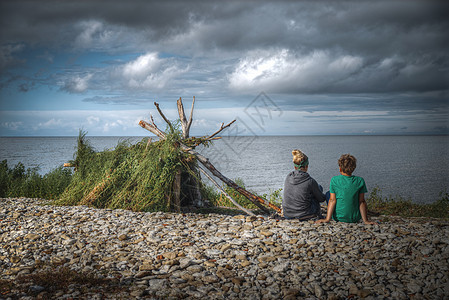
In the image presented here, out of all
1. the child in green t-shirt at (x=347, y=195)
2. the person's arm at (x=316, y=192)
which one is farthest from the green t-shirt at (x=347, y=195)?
the person's arm at (x=316, y=192)

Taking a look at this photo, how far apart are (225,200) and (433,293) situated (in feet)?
28.1

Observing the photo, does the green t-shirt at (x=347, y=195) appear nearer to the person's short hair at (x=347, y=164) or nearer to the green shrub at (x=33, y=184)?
the person's short hair at (x=347, y=164)

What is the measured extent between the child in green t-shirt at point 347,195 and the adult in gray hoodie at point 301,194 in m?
0.55

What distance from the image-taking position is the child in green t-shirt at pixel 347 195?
6703 mm

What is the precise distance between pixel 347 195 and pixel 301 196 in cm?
108

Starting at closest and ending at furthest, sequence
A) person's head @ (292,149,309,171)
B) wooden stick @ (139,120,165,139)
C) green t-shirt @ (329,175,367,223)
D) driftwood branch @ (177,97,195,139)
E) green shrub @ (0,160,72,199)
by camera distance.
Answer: green t-shirt @ (329,175,367,223)
person's head @ (292,149,309,171)
driftwood branch @ (177,97,195,139)
wooden stick @ (139,120,165,139)
green shrub @ (0,160,72,199)

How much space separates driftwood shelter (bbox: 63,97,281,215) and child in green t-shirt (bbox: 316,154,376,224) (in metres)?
2.29

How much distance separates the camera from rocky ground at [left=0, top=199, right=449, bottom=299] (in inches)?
176

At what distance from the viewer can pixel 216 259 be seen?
217 inches

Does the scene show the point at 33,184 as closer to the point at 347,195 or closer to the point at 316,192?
the point at 316,192

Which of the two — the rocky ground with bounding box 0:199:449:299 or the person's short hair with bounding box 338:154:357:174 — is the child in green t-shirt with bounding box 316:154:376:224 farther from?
the rocky ground with bounding box 0:199:449:299

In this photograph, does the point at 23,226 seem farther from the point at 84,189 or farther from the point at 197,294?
the point at 197,294

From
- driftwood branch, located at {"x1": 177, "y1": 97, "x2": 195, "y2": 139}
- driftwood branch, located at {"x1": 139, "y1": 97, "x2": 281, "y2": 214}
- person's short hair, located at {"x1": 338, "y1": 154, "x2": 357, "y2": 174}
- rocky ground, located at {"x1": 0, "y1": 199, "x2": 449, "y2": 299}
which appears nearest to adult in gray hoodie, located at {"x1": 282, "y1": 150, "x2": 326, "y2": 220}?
rocky ground, located at {"x1": 0, "y1": 199, "x2": 449, "y2": 299}

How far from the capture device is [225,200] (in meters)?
12.5
